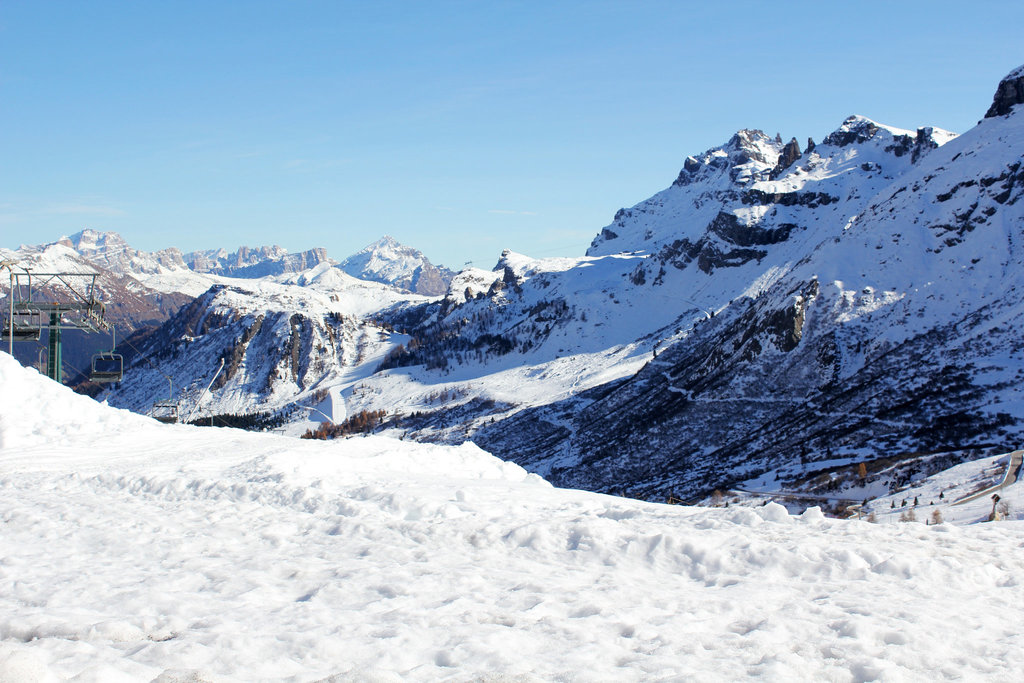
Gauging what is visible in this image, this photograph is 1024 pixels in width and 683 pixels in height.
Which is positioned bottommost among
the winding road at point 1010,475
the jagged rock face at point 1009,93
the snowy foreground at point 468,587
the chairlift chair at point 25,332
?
the winding road at point 1010,475

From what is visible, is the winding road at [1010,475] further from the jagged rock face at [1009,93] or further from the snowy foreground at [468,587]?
the jagged rock face at [1009,93]

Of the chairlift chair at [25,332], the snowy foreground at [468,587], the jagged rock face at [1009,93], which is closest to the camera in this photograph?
the snowy foreground at [468,587]

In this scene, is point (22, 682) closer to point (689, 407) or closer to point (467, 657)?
point (467, 657)

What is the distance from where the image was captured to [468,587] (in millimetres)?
13211

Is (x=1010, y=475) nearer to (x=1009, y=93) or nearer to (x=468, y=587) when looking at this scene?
(x=468, y=587)

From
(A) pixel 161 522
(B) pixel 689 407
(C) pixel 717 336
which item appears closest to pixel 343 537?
(A) pixel 161 522

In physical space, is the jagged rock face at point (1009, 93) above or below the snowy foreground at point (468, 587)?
above

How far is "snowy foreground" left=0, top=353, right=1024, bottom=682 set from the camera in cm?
1014

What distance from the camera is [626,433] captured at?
338ft

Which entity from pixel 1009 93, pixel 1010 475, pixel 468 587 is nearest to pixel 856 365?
pixel 1010 475

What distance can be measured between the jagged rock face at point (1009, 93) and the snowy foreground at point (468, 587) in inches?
5471

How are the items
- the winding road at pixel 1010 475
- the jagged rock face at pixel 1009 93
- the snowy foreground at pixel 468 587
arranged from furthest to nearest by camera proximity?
the jagged rock face at pixel 1009 93
the winding road at pixel 1010 475
the snowy foreground at pixel 468 587

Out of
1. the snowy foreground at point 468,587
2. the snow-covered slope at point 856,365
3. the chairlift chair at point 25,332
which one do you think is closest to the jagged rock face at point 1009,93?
the snow-covered slope at point 856,365

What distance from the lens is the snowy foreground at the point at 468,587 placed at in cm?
1014
